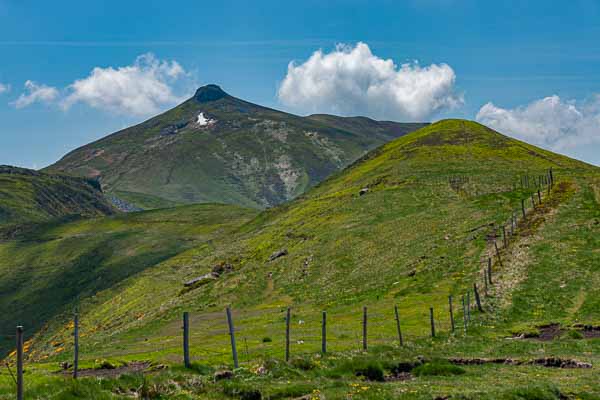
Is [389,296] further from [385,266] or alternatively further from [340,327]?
[340,327]

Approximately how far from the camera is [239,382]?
22.1 m

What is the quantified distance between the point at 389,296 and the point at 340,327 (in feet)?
56.1

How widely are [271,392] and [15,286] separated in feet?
561

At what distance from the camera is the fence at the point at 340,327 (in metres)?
40.2

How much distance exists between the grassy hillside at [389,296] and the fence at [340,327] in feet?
1.37

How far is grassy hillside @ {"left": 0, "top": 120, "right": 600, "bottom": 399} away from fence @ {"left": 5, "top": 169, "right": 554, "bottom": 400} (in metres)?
0.42

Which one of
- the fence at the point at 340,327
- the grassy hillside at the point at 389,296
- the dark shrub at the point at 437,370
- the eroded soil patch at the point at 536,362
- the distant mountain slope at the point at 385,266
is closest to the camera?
the grassy hillside at the point at 389,296

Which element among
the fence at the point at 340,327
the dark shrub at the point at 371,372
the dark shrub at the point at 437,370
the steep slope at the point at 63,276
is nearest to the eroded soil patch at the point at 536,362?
the dark shrub at the point at 437,370

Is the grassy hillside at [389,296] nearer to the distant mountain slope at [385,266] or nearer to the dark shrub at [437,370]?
the dark shrub at [437,370]

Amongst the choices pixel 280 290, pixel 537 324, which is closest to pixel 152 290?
pixel 280 290

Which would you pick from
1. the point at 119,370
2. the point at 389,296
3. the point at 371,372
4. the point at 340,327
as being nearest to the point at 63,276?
the point at 389,296

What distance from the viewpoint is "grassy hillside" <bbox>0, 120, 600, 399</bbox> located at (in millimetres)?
24359

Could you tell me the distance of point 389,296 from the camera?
70000 mm

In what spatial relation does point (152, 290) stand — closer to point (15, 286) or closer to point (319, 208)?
point (319, 208)
